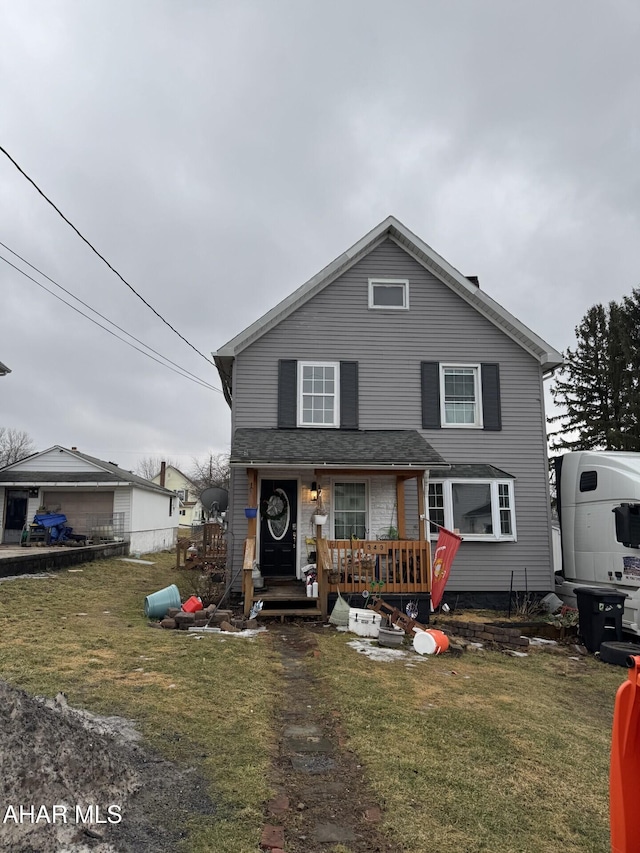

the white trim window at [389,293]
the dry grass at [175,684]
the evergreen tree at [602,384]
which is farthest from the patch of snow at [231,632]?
the evergreen tree at [602,384]

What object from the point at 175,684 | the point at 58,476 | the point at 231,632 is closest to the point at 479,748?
the point at 175,684

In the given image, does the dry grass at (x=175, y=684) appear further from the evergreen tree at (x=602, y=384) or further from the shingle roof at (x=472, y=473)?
the evergreen tree at (x=602, y=384)

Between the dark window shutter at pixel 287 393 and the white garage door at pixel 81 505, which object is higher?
the dark window shutter at pixel 287 393

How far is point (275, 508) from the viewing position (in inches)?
485

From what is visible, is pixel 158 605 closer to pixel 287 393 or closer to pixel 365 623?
pixel 365 623

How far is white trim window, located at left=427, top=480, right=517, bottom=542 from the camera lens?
12.2 m

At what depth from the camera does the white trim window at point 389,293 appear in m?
13.3

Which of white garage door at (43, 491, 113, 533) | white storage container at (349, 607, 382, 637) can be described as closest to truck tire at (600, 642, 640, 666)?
white storage container at (349, 607, 382, 637)

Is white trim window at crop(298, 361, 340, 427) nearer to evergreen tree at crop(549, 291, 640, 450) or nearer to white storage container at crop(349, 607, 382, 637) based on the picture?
white storage container at crop(349, 607, 382, 637)

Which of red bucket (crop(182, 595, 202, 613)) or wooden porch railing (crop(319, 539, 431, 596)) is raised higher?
wooden porch railing (crop(319, 539, 431, 596))

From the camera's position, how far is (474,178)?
16.2 meters

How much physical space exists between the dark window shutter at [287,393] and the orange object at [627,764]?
10.4 meters

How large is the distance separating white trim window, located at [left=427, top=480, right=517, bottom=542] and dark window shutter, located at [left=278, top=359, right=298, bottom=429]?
3.60 m

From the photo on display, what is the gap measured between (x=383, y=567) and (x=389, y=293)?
681 centimetres
